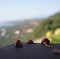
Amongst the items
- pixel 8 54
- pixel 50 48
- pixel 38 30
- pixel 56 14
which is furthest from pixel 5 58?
pixel 56 14

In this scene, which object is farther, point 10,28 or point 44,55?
point 10,28

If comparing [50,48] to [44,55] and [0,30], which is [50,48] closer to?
[44,55]

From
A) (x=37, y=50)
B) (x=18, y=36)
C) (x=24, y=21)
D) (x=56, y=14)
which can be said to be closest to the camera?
(x=37, y=50)

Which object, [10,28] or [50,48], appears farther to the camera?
[10,28]

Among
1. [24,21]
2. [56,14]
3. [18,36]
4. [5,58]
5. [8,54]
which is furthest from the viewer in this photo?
[56,14]

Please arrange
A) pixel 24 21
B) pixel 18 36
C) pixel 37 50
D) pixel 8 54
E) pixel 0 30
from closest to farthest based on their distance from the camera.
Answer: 1. pixel 8 54
2. pixel 37 50
3. pixel 0 30
4. pixel 18 36
5. pixel 24 21

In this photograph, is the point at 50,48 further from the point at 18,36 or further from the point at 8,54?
the point at 18,36

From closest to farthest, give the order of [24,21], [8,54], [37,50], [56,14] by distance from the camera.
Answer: [8,54] < [37,50] < [24,21] < [56,14]

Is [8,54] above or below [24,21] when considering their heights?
below

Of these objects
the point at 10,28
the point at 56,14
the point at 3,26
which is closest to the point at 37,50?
the point at 3,26
